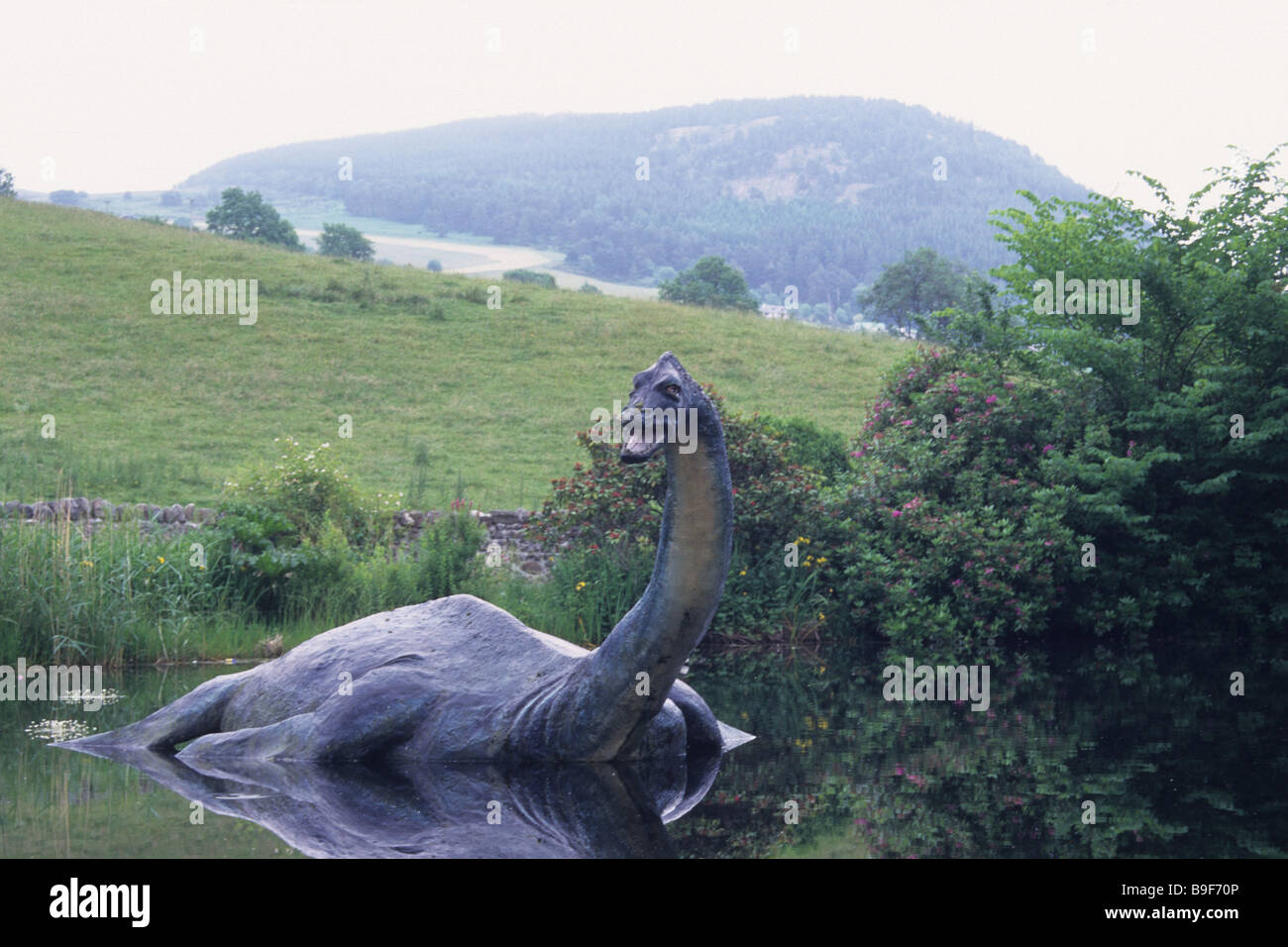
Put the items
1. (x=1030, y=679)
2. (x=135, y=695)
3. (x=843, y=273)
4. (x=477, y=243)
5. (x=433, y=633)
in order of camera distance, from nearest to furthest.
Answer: (x=433, y=633) < (x=135, y=695) < (x=1030, y=679) < (x=843, y=273) < (x=477, y=243)

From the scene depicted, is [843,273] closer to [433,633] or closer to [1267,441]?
[1267,441]

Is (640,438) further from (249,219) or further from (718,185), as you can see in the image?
(718,185)

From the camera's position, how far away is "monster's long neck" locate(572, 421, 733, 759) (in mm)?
4793

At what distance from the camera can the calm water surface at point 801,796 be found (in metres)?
4.39

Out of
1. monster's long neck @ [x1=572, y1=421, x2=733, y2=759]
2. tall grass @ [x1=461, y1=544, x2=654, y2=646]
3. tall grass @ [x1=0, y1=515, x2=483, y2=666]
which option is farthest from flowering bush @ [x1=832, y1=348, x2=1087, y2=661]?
monster's long neck @ [x1=572, y1=421, x2=733, y2=759]

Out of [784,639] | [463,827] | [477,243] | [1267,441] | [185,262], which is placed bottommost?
[784,639]

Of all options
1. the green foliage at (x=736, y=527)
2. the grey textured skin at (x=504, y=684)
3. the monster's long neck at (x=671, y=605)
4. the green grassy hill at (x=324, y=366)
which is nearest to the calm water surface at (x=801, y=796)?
the grey textured skin at (x=504, y=684)

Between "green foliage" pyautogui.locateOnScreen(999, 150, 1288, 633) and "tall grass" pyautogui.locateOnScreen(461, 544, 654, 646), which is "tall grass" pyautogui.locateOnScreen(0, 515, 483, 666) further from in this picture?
"green foliage" pyautogui.locateOnScreen(999, 150, 1288, 633)

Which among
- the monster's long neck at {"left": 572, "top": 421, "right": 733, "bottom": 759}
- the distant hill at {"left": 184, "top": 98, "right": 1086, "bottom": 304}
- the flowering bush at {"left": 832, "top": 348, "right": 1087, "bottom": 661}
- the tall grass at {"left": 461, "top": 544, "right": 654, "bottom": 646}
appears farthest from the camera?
the distant hill at {"left": 184, "top": 98, "right": 1086, "bottom": 304}

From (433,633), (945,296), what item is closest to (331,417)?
(433,633)

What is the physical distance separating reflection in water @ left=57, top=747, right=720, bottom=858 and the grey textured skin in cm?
13

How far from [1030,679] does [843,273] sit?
331 ft

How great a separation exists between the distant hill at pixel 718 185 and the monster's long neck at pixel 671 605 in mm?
99318

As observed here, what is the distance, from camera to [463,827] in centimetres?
460
